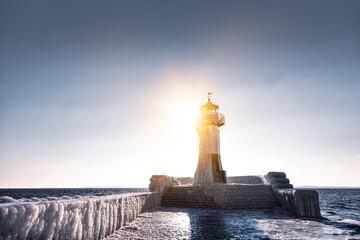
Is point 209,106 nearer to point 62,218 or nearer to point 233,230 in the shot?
point 233,230

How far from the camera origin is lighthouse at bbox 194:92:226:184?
2509cm

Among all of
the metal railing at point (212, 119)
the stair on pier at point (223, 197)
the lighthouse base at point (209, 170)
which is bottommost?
the stair on pier at point (223, 197)

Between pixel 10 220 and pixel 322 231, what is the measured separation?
979cm

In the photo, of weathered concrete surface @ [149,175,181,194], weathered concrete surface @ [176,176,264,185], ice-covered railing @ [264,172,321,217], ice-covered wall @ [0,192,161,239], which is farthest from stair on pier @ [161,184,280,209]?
ice-covered wall @ [0,192,161,239]

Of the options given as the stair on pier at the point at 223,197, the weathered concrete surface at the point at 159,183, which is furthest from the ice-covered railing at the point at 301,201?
the weathered concrete surface at the point at 159,183

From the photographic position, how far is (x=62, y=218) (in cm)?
570

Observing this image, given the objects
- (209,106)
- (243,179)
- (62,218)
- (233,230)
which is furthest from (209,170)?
(62,218)

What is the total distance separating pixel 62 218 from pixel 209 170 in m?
20.4

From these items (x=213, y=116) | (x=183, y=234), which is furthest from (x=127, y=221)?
(x=213, y=116)

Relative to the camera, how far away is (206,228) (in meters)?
9.48

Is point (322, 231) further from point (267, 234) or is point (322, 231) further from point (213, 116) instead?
point (213, 116)

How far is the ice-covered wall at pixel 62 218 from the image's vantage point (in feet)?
14.5

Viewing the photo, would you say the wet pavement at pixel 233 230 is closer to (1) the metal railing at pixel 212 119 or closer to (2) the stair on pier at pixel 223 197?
(2) the stair on pier at pixel 223 197

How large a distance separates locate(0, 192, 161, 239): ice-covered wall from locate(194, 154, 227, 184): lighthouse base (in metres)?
15.9
